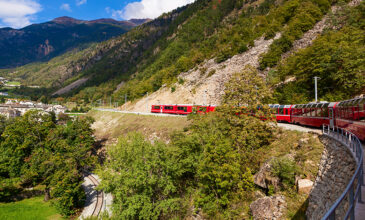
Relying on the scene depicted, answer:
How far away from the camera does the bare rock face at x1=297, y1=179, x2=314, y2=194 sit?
14766 mm

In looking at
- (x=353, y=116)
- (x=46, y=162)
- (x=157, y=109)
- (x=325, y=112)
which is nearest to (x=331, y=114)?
(x=325, y=112)

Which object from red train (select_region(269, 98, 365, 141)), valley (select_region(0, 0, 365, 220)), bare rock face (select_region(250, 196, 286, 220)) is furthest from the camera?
valley (select_region(0, 0, 365, 220))

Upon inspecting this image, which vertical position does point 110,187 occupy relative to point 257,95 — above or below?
below

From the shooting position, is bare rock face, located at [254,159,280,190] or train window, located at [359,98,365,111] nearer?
train window, located at [359,98,365,111]

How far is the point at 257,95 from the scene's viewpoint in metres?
24.4

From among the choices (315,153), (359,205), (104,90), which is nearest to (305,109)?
(315,153)

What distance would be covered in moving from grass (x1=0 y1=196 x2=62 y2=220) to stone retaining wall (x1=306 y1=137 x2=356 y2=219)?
34.9 metres

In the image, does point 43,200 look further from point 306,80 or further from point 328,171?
point 306,80

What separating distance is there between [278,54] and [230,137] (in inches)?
1727

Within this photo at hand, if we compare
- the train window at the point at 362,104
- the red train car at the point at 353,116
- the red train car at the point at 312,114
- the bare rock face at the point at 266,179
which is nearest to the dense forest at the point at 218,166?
the bare rock face at the point at 266,179

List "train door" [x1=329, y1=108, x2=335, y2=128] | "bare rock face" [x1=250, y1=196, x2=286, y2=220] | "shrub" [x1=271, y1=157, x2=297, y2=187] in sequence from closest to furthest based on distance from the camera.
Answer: "bare rock face" [x1=250, y1=196, x2=286, y2=220] < "shrub" [x1=271, y1=157, x2=297, y2=187] < "train door" [x1=329, y1=108, x2=335, y2=128]

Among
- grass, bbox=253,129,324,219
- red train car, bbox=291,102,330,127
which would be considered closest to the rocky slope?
red train car, bbox=291,102,330,127

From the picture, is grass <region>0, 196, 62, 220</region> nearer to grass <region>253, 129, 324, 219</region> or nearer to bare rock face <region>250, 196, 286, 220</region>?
bare rock face <region>250, 196, 286, 220</region>

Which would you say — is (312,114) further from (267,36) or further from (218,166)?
(267,36)
